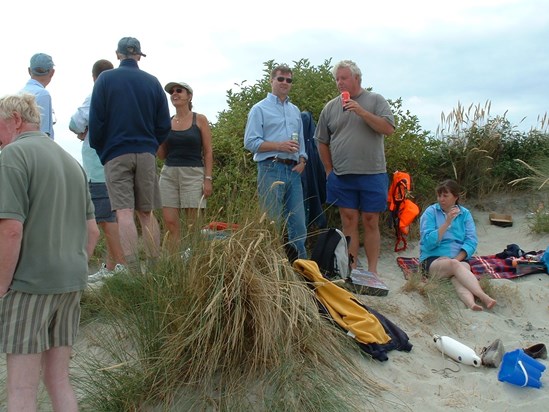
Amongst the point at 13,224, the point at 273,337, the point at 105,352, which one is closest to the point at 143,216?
the point at 105,352

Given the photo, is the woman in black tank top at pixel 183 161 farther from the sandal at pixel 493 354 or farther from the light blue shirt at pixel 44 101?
the sandal at pixel 493 354

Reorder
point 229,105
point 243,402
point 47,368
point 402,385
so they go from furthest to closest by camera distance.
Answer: point 229,105 → point 402,385 → point 243,402 → point 47,368

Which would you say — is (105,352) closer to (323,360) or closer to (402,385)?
(323,360)

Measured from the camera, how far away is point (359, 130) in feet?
19.5

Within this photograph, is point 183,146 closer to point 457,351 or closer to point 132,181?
point 132,181

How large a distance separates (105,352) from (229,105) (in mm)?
4400

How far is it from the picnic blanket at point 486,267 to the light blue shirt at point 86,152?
10.4ft

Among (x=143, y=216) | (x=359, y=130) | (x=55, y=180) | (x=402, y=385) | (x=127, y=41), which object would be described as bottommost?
(x=402, y=385)

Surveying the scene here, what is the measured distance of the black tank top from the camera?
571cm

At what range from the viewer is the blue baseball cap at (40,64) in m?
5.11

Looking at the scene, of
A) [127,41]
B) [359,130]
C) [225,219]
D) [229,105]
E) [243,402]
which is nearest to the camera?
[243,402]

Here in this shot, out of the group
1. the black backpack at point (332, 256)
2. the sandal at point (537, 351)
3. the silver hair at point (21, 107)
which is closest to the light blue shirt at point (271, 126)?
the black backpack at point (332, 256)

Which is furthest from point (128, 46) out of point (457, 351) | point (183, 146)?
point (457, 351)

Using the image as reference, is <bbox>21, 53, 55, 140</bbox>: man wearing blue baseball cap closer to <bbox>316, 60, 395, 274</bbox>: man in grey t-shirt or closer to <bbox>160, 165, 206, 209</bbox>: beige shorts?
<bbox>160, 165, 206, 209</bbox>: beige shorts
